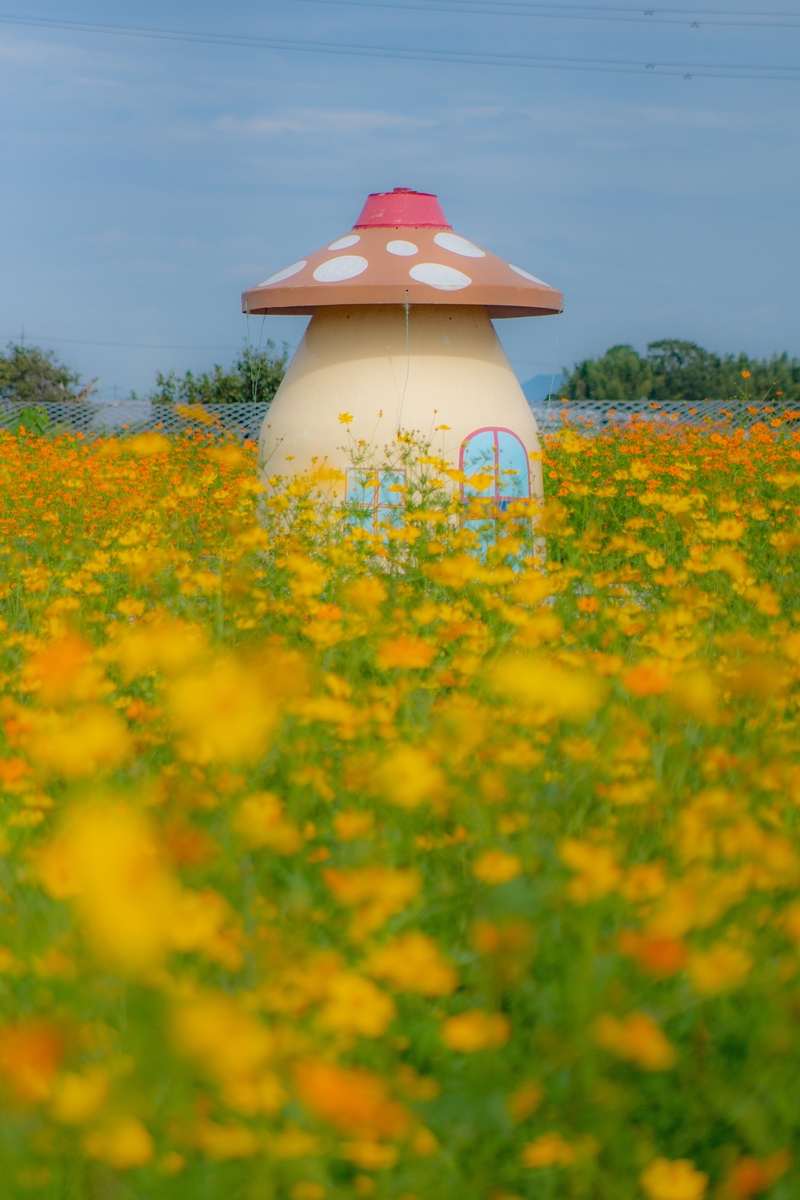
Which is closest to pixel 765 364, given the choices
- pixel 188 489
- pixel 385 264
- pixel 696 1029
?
pixel 385 264

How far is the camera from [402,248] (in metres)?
5.85

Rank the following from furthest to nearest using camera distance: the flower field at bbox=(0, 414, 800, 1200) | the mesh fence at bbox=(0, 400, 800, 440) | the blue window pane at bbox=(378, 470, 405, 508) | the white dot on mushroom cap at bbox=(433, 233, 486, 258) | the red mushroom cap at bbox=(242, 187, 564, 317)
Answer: the mesh fence at bbox=(0, 400, 800, 440)
the white dot on mushroom cap at bbox=(433, 233, 486, 258)
the red mushroom cap at bbox=(242, 187, 564, 317)
the blue window pane at bbox=(378, 470, 405, 508)
the flower field at bbox=(0, 414, 800, 1200)

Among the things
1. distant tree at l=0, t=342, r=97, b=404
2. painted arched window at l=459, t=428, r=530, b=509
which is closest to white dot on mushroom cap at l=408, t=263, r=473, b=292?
painted arched window at l=459, t=428, r=530, b=509

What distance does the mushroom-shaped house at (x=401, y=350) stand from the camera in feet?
18.6

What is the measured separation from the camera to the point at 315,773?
1893 mm

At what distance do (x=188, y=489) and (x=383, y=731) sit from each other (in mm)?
1975

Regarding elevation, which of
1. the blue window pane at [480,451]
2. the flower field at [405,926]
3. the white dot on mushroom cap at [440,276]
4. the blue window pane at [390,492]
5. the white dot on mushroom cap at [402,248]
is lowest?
the flower field at [405,926]

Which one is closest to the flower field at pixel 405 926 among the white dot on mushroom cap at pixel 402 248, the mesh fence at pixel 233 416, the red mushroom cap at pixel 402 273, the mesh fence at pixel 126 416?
the red mushroom cap at pixel 402 273

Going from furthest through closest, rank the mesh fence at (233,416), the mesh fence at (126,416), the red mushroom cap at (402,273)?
the mesh fence at (126,416) → the mesh fence at (233,416) → the red mushroom cap at (402,273)

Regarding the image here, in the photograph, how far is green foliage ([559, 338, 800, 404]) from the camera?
30.4m

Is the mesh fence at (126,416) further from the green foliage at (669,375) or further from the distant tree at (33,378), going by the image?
the green foliage at (669,375)

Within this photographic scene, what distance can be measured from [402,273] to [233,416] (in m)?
10.8

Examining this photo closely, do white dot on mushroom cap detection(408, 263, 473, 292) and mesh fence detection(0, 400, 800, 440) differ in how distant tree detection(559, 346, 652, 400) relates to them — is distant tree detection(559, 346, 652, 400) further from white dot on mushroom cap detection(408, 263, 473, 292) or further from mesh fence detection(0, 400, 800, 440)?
white dot on mushroom cap detection(408, 263, 473, 292)

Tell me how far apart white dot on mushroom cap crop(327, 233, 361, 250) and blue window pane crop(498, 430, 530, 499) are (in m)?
1.30
